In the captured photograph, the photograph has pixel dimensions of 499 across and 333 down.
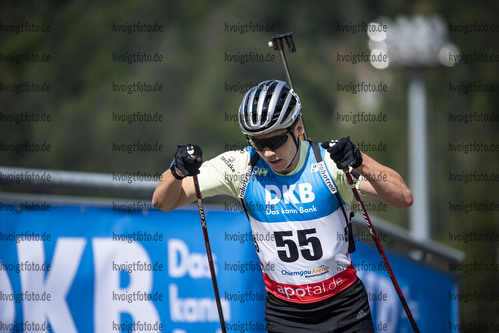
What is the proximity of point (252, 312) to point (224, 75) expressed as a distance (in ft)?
238

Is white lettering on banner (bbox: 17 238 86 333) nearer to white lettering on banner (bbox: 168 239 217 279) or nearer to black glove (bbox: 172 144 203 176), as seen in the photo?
white lettering on banner (bbox: 168 239 217 279)

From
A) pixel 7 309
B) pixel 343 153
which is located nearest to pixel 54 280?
pixel 7 309

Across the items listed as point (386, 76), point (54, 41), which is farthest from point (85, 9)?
point (386, 76)

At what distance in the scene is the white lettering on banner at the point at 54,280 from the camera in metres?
4.96

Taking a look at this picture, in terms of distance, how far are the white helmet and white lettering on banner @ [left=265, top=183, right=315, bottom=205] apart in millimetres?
435

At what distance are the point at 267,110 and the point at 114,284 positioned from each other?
1.90 metres

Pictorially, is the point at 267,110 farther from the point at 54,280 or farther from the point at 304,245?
the point at 54,280

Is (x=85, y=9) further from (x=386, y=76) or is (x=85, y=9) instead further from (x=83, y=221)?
(x=83, y=221)

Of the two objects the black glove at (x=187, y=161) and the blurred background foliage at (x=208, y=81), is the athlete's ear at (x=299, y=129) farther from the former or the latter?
the blurred background foliage at (x=208, y=81)

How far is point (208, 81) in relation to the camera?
7769 centimetres

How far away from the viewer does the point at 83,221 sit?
5199 mm

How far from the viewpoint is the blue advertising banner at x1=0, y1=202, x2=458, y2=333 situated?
4.98 metres

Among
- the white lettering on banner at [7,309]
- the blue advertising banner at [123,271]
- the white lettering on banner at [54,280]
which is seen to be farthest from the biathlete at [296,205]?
the white lettering on banner at [7,309]

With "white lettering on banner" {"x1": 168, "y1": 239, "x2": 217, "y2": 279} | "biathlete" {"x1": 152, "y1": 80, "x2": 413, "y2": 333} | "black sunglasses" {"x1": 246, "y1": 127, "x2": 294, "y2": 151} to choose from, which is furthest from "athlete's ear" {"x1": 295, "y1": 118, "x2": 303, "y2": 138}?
"white lettering on banner" {"x1": 168, "y1": 239, "x2": 217, "y2": 279}
